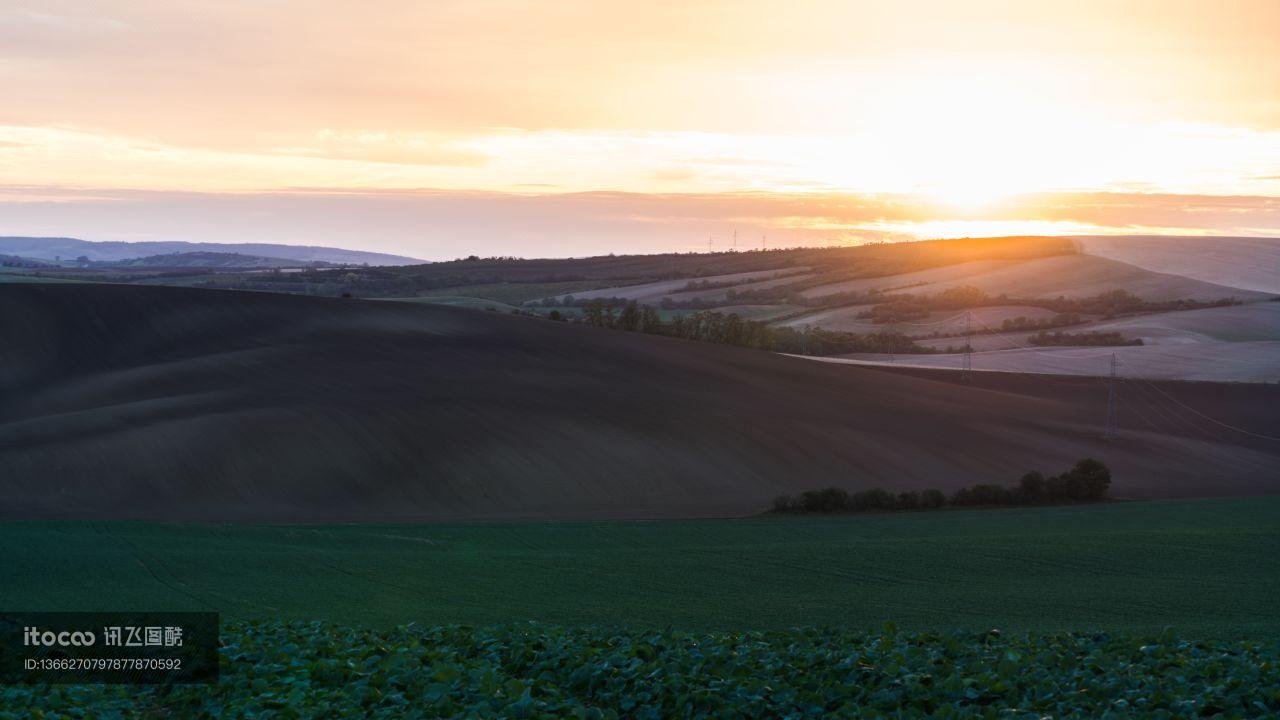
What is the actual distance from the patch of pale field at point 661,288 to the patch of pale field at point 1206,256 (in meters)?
41.2

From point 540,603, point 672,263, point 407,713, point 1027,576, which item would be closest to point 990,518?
point 1027,576

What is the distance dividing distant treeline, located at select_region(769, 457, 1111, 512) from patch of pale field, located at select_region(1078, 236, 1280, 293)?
84.7 meters

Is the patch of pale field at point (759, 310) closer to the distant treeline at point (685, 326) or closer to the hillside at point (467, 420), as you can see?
the distant treeline at point (685, 326)

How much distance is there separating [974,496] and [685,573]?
20.4 metres

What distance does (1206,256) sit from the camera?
134m

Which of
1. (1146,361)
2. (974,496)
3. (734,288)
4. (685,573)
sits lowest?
(974,496)

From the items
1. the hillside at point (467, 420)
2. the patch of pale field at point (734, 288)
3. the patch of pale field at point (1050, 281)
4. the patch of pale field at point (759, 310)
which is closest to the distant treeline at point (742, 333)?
the hillside at point (467, 420)

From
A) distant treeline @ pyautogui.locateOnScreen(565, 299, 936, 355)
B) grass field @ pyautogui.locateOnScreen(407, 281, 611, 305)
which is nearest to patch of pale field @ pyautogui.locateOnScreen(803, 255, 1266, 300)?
distant treeline @ pyautogui.locateOnScreen(565, 299, 936, 355)

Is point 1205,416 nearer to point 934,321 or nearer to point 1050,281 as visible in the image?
point 934,321

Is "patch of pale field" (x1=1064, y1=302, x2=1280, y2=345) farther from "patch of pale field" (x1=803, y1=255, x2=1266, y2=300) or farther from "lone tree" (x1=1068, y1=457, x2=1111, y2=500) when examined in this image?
"lone tree" (x1=1068, y1=457, x2=1111, y2=500)

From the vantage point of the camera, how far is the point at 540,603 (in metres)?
21.2

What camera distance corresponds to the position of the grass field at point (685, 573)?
19422 mm

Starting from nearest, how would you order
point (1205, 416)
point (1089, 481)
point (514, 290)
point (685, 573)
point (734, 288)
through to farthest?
point (685, 573) → point (1089, 481) → point (1205, 416) → point (514, 290) → point (734, 288)

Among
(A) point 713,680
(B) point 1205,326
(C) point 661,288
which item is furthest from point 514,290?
(A) point 713,680
